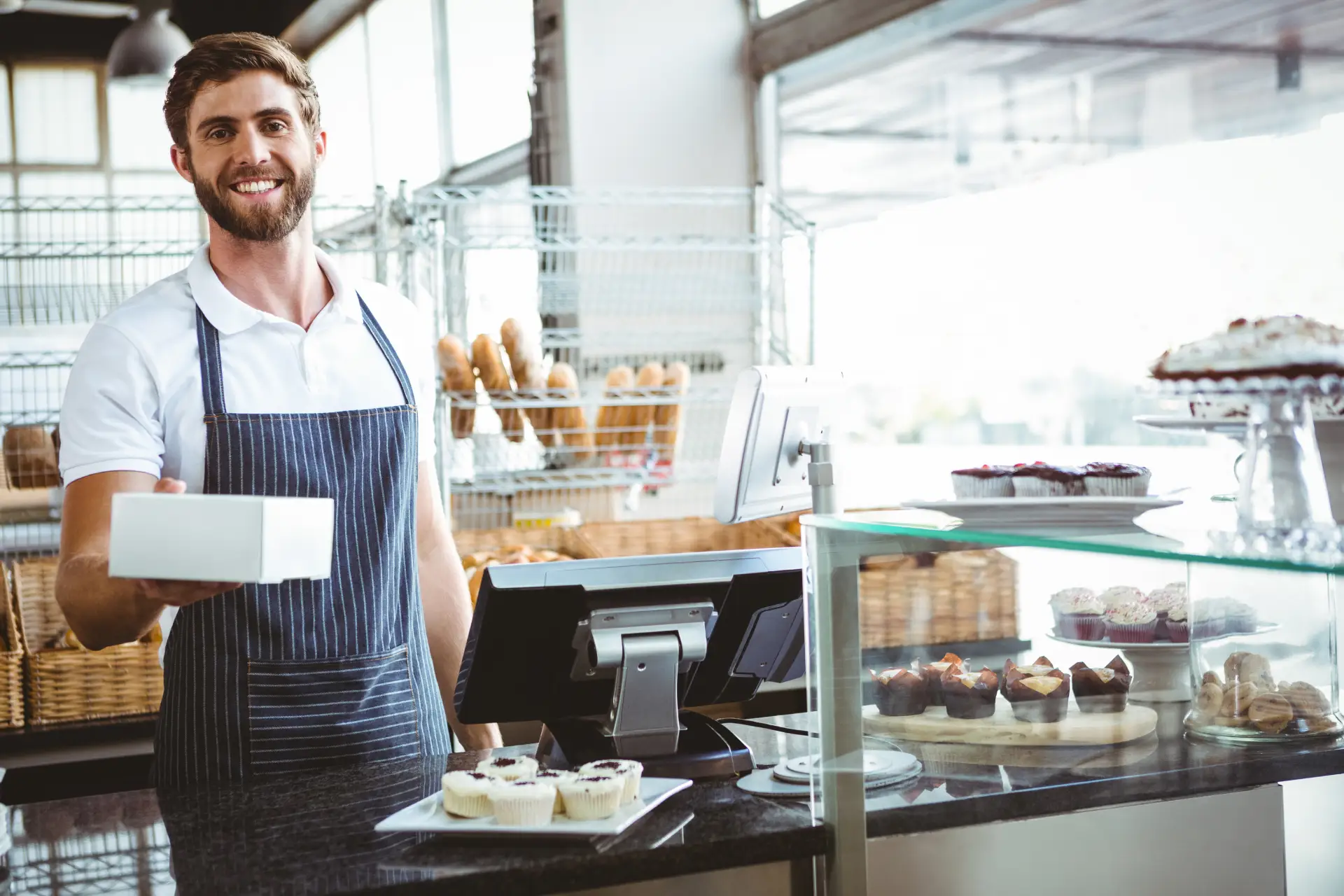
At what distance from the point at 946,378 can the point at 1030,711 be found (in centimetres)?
244

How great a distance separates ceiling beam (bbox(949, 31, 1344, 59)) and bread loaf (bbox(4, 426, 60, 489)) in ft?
8.73

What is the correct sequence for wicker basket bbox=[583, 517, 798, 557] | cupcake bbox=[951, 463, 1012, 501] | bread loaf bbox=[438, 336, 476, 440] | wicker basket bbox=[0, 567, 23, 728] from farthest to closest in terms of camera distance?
wicker basket bbox=[583, 517, 798, 557]
bread loaf bbox=[438, 336, 476, 440]
wicker basket bbox=[0, 567, 23, 728]
cupcake bbox=[951, 463, 1012, 501]

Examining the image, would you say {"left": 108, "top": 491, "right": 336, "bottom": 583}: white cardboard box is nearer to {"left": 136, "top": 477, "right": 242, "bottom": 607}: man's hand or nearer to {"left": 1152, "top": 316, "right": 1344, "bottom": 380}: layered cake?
{"left": 136, "top": 477, "right": 242, "bottom": 607}: man's hand

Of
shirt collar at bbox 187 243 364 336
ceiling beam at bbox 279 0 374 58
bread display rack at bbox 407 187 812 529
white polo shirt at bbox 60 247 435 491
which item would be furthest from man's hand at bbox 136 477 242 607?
ceiling beam at bbox 279 0 374 58

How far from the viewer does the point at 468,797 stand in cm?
139

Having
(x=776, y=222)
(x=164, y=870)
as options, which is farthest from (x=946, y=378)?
(x=164, y=870)

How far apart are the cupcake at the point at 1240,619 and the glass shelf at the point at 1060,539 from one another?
389 millimetres

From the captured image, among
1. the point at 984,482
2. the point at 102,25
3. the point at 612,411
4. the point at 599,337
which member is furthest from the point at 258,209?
the point at 102,25

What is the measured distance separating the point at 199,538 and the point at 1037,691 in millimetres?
849

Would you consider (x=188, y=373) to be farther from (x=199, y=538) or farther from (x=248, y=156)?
(x=199, y=538)

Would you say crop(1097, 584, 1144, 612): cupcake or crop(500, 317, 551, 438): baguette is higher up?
crop(500, 317, 551, 438): baguette

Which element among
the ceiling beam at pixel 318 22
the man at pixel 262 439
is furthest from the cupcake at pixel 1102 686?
the ceiling beam at pixel 318 22

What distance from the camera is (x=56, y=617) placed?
3.01 meters

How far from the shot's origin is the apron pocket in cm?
177
